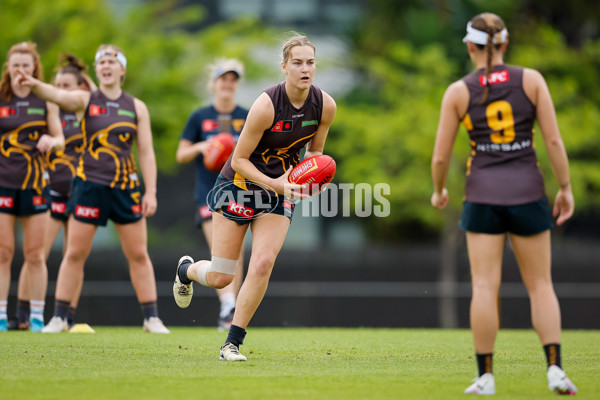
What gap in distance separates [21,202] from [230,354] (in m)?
3.66

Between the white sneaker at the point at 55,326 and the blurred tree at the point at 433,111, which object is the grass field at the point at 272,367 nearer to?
the white sneaker at the point at 55,326

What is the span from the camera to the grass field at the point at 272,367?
4.79 m

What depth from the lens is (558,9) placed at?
21516 mm

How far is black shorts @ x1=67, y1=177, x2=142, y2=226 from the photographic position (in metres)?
8.32

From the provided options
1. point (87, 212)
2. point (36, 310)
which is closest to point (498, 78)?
point (87, 212)

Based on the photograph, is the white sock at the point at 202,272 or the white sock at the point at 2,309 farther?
the white sock at the point at 2,309

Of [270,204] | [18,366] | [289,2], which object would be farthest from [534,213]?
[289,2]

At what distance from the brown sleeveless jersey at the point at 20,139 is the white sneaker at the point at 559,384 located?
576 centimetres

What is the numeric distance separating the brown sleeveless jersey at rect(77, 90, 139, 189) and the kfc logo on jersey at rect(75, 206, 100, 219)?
0.26m

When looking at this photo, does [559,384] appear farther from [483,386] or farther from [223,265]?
[223,265]

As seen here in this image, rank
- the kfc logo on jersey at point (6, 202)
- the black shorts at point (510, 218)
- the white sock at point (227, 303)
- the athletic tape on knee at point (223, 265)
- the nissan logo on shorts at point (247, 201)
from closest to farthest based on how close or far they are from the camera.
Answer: the black shorts at point (510, 218) < the nissan logo on shorts at point (247, 201) < the athletic tape on knee at point (223, 265) < the kfc logo on jersey at point (6, 202) < the white sock at point (227, 303)

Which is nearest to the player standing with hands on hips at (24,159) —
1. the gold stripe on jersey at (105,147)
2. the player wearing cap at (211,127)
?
the gold stripe on jersey at (105,147)

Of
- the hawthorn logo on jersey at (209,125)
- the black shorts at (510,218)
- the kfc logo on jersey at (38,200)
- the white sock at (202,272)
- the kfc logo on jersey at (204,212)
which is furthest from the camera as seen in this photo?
the hawthorn logo on jersey at (209,125)

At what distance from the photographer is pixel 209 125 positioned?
9.92m
